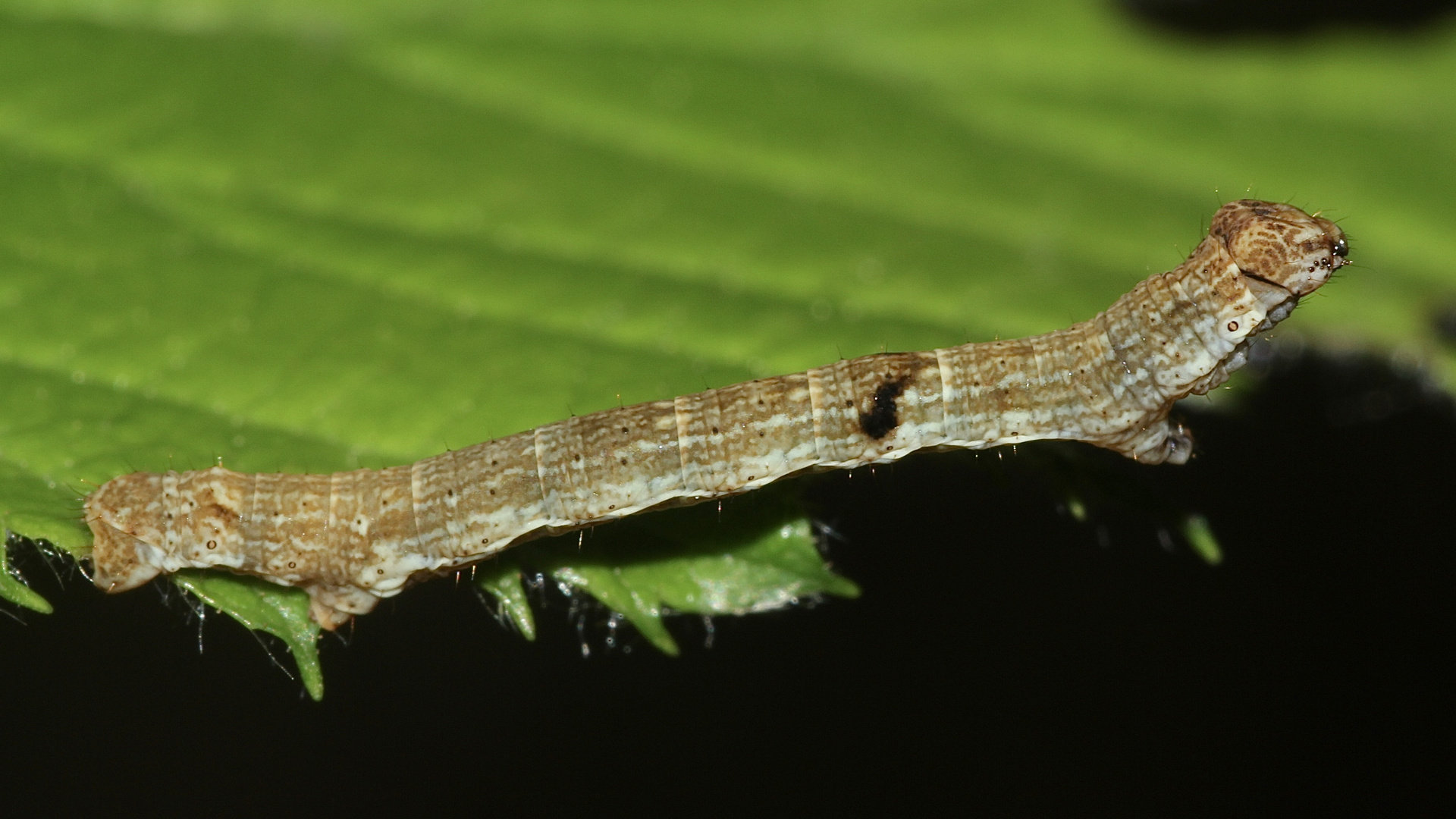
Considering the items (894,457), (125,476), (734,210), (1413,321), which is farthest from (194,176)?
(1413,321)

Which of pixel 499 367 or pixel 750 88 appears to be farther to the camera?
pixel 750 88

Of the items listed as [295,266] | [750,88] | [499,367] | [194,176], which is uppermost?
[750,88]

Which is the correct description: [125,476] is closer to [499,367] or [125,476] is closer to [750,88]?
[499,367]

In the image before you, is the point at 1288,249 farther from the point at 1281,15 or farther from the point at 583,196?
the point at 1281,15

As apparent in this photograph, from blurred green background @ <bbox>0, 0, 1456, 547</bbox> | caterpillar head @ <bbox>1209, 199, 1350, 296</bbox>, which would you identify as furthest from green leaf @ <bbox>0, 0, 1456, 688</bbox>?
caterpillar head @ <bbox>1209, 199, 1350, 296</bbox>

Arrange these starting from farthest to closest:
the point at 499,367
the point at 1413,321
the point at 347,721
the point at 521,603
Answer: the point at 347,721, the point at 1413,321, the point at 499,367, the point at 521,603

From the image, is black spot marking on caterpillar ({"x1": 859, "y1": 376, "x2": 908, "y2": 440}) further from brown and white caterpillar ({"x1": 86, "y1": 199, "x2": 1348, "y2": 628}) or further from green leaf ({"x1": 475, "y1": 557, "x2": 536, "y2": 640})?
green leaf ({"x1": 475, "y1": 557, "x2": 536, "y2": 640})

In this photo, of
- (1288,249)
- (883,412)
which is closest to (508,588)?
(883,412)

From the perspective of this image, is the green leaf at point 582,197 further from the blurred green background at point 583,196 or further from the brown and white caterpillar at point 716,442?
the brown and white caterpillar at point 716,442
